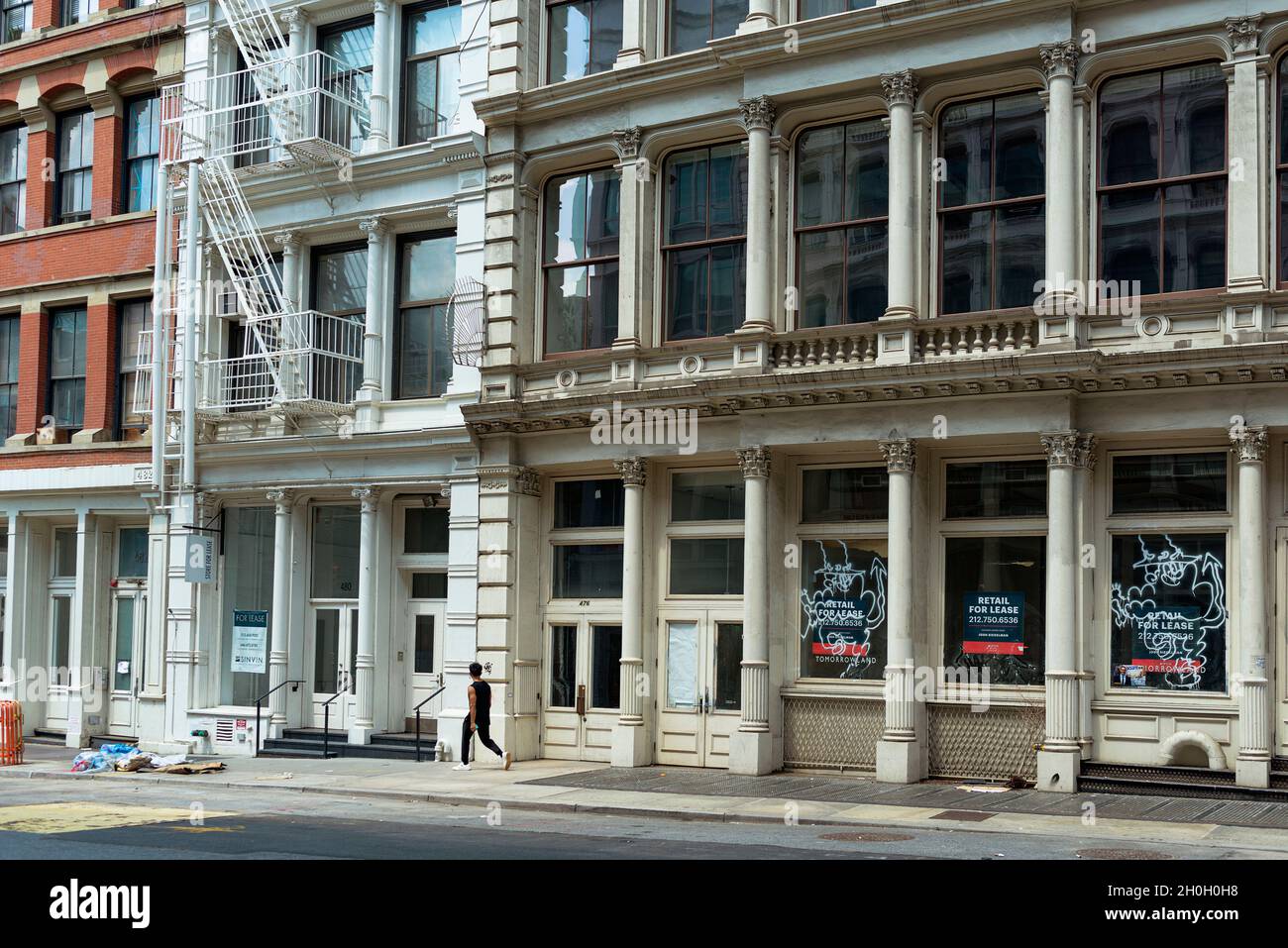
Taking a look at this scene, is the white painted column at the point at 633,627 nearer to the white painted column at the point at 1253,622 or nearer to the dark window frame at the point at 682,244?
the dark window frame at the point at 682,244

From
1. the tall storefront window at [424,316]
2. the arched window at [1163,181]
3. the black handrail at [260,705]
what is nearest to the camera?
the arched window at [1163,181]

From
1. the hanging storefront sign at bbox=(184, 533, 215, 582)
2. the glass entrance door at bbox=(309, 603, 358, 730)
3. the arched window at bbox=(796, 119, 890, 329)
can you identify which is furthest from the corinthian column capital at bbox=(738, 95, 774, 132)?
the hanging storefront sign at bbox=(184, 533, 215, 582)

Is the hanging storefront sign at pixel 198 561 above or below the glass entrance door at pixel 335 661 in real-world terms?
above

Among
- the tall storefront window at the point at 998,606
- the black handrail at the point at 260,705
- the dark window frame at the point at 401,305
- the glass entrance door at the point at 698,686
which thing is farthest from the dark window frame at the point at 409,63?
the tall storefront window at the point at 998,606

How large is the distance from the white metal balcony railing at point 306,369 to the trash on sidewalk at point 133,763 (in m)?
6.31

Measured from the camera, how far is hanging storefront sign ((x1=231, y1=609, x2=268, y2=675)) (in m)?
26.6

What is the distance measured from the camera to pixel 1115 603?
18.7 meters

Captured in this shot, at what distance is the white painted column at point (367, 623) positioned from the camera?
80.6 ft

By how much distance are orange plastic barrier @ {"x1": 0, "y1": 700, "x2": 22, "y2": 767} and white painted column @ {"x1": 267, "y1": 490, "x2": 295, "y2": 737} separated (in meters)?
4.18

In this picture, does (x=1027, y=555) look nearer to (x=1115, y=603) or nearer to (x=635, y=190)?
(x=1115, y=603)

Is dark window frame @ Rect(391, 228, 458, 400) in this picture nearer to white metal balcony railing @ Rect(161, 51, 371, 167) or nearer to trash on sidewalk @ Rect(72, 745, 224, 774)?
white metal balcony railing @ Rect(161, 51, 371, 167)

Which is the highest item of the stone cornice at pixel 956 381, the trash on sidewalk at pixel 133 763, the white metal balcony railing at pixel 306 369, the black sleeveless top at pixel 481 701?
the white metal balcony railing at pixel 306 369

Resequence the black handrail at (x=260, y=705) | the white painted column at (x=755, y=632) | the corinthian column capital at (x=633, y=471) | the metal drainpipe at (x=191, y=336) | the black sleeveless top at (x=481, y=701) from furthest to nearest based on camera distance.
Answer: the metal drainpipe at (x=191, y=336)
the black handrail at (x=260, y=705)
the corinthian column capital at (x=633, y=471)
the black sleeveless top at (x=481, y=701)
the white painted column at (x=755, y=632)

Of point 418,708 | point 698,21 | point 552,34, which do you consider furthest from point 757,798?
point 552,34
